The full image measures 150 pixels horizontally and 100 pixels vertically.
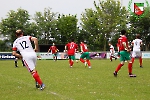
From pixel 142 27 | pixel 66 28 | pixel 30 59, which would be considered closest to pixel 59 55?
pixel 66 28

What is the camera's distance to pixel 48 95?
938 centimetres

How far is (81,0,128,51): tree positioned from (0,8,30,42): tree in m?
11.0

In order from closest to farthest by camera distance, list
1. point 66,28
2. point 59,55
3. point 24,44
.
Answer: point 24,44
point 59,55
point 66,28

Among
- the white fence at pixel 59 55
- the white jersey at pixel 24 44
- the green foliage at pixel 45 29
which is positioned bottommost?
the white fence at pixel 59 55

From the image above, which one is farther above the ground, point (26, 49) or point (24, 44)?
point (24, 44)

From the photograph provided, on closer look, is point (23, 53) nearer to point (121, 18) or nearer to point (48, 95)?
point (48, 95)

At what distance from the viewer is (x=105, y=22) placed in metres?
63.1

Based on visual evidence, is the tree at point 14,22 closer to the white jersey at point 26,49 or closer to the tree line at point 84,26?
the tree line at point 84,26

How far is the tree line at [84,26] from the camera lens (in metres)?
61.4

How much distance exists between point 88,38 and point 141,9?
12176mm

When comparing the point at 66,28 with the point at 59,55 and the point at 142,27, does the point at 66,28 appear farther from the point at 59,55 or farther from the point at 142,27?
the point at 59,55

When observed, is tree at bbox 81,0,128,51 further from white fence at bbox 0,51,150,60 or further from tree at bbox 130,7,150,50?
white fence at bbox 0,51,150,60

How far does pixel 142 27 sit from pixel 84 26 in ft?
36.7

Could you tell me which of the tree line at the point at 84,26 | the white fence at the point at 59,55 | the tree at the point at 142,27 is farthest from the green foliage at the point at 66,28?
the white fence at the point at 59,55
